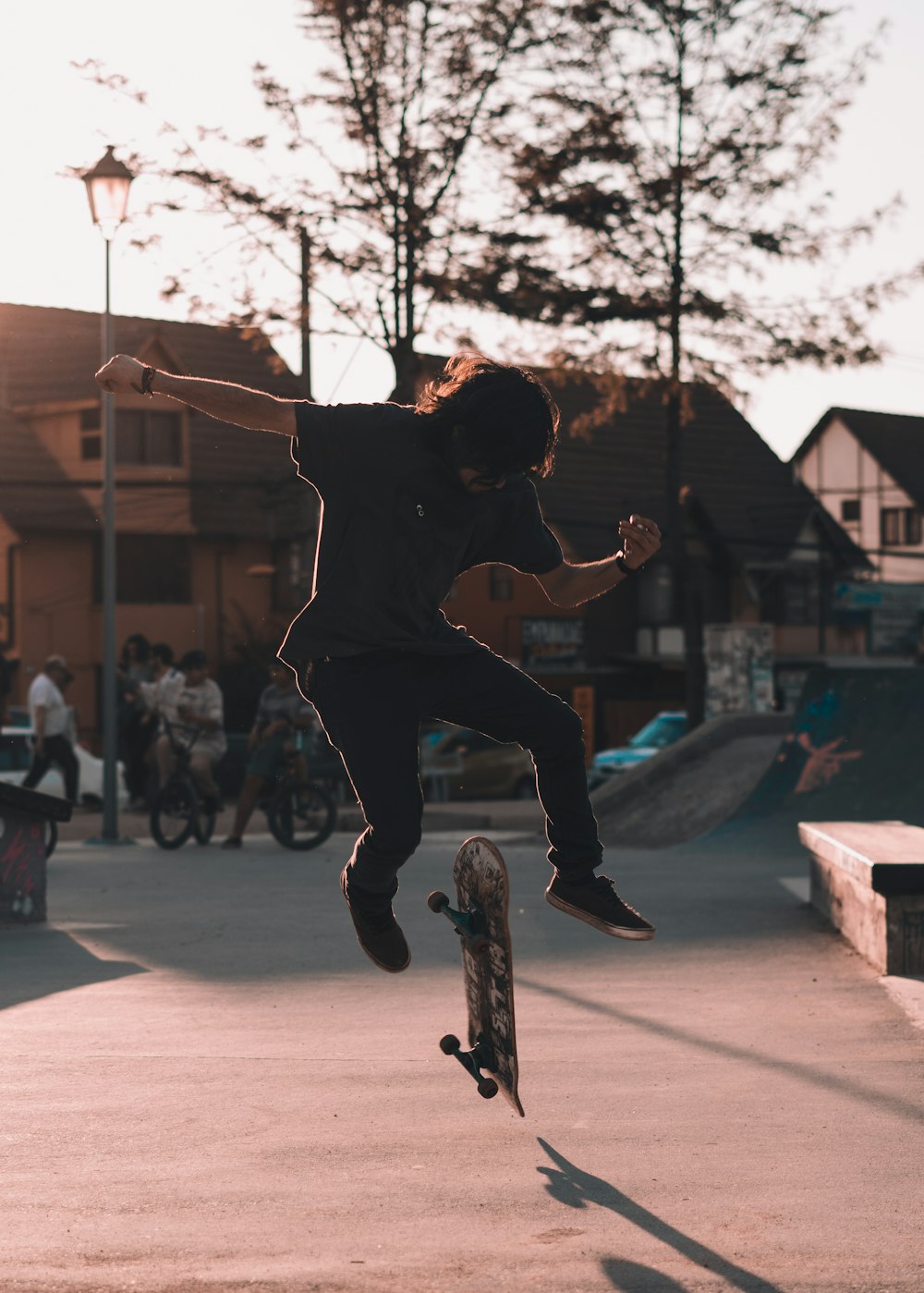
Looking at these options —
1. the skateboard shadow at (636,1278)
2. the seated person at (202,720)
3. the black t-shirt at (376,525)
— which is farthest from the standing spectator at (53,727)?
the skateboard shadow at (636,1278)

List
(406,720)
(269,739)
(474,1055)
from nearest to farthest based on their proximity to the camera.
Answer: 1. (406,720)
2. (474,1055)
3. (269,739)

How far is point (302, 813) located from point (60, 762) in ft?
12.4

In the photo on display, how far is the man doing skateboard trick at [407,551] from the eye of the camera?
450 cm

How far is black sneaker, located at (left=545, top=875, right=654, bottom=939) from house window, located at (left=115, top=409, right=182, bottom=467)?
38.8 meters

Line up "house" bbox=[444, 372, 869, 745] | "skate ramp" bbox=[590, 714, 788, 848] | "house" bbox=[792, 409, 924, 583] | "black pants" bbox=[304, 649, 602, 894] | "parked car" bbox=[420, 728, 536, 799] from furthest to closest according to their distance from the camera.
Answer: "house" bbox=[792, 409, 924, 583], "house" bbox=[444, 372, 869, 745], "parked car" bbox=[420, 728, 536, 799], "skate ramp" bbox=[590, 714, 788, 848], "black pants" bbox=[304, 649, 602, 894]

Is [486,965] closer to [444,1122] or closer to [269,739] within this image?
[444,1122]

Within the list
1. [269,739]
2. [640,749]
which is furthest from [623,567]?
[640,749]

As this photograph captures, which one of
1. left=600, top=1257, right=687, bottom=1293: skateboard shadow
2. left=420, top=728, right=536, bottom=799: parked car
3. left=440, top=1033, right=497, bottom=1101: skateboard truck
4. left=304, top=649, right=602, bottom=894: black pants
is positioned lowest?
left=420, top=728, right=536, bottom=799: parked car

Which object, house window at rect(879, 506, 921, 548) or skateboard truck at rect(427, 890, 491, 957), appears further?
house window at rect(879, 506, 921, 548)

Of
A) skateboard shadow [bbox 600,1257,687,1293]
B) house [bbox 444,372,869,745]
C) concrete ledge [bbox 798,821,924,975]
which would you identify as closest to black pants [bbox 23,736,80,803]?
concrete ledge [bbox 798,821,924,975]

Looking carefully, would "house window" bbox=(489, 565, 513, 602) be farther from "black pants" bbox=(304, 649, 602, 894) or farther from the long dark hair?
the long dark hair

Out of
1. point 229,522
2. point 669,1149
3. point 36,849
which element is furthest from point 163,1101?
point 229,522

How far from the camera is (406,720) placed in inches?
185

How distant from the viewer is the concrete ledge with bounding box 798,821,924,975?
7.49m
